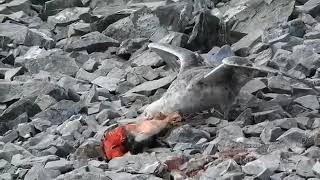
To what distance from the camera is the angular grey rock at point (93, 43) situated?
12.1 meters

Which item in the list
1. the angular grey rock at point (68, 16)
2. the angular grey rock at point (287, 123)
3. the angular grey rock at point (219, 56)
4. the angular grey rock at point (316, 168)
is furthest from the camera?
the angular grey rock at point (68, 16)

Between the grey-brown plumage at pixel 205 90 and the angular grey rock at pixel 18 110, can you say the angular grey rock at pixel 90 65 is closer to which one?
the angular grey rock at pixel 18 110

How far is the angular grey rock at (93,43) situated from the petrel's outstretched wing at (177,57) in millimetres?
2428

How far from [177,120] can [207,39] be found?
3.37 meters

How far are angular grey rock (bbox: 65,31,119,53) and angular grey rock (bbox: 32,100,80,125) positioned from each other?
3.01m

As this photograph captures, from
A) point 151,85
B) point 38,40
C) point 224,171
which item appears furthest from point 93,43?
point 224,171

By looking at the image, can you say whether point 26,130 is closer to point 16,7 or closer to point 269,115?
point 269,115

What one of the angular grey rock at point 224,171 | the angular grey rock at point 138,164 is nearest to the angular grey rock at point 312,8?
the angular grey rock at point 138,164

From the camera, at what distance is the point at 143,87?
9.70m

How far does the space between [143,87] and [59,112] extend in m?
1.28

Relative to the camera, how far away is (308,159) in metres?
6.22

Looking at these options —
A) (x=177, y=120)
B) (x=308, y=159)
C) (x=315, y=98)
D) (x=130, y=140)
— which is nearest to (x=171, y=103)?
(x=177, y=120)

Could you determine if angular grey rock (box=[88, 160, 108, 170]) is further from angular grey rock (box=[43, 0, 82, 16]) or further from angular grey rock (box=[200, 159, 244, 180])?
angular grey rock (box=[43, 0, 82, 16])

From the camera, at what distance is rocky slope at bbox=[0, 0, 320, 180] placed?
22.3ft
